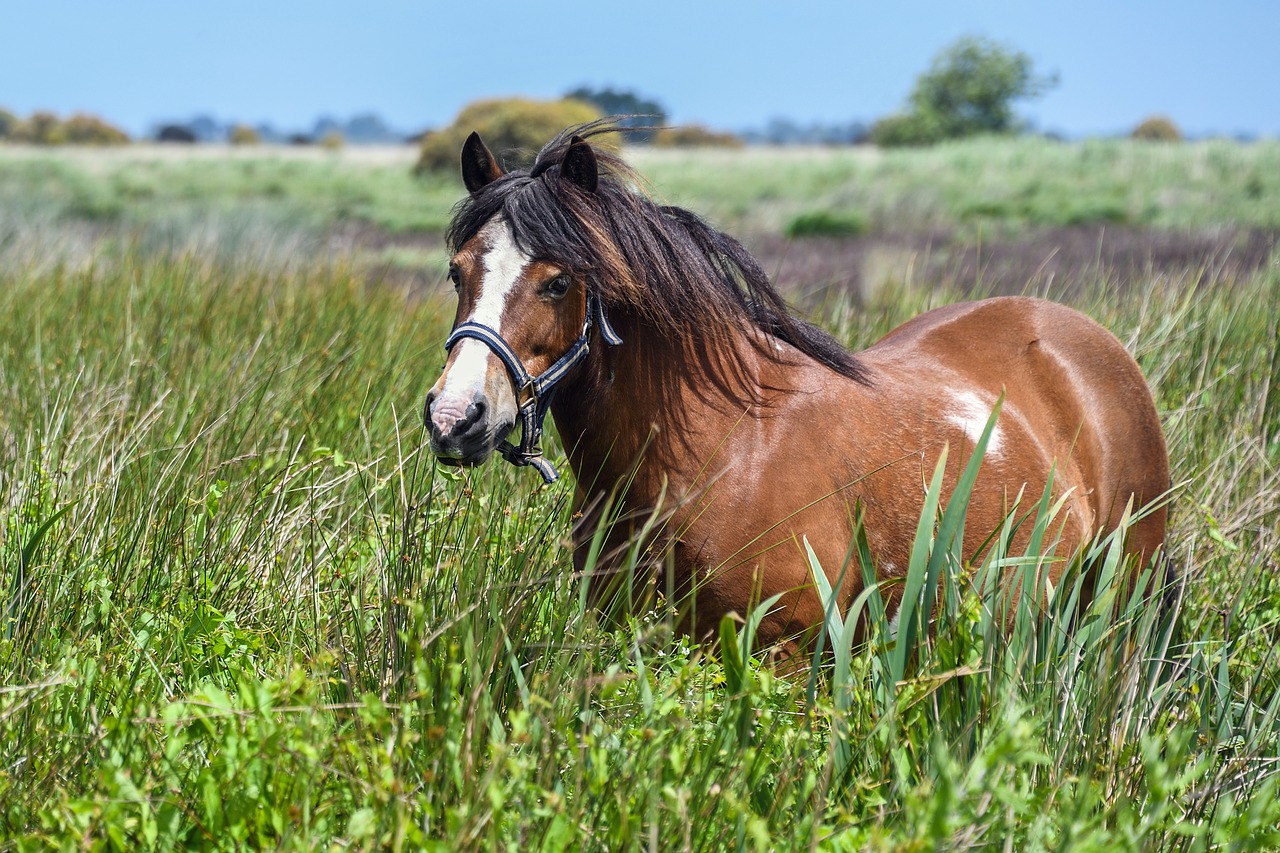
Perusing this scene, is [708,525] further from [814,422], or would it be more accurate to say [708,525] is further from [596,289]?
[596,289]

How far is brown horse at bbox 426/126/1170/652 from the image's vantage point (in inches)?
92.2

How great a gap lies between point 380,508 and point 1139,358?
3372mm

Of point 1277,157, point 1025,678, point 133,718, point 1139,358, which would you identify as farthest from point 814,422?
point 1277,157

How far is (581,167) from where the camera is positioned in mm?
2543

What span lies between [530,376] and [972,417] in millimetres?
1370

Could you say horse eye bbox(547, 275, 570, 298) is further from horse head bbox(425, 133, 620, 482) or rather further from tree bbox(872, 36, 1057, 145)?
tree bbox(872, 36, 1057, 145)

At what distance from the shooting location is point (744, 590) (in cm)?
Answer: 248

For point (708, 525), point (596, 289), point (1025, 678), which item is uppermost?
point (596, 289)

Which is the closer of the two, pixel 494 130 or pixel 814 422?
pixel 814 422

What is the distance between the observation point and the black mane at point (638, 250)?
241 centimetres

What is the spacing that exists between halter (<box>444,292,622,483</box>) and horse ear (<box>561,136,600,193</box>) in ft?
0.94

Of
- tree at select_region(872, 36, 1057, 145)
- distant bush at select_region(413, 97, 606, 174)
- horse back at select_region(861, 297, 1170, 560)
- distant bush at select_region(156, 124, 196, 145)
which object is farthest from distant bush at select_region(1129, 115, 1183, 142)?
horse back at select_region(861, 297, 1170, 560)

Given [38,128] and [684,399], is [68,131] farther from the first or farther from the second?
[684,399]

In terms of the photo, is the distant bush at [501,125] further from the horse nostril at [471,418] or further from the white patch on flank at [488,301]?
the horse nostril at [471,418]
